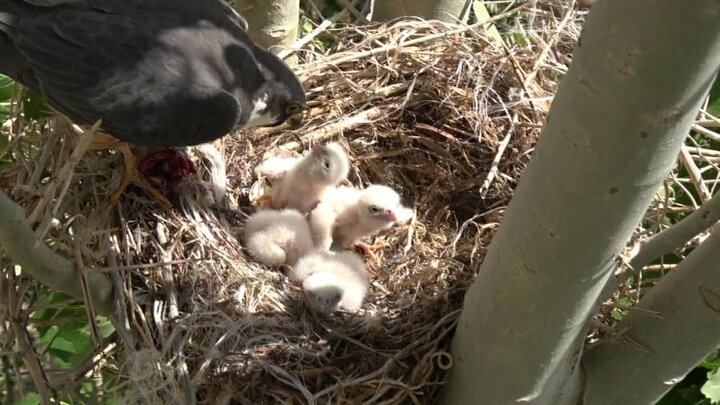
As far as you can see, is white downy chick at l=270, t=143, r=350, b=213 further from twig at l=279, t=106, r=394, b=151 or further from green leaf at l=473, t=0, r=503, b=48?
green leaf at l=473, t=0, r=503, b=48

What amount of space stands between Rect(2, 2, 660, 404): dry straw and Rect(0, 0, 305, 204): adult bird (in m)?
0.12

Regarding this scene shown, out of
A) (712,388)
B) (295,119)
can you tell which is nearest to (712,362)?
(712,388)

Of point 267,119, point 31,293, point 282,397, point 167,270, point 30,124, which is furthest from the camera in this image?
point 267,119

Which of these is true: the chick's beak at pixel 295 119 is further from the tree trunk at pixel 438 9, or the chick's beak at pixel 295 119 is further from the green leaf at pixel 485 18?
the green leaf at pixel 485 18

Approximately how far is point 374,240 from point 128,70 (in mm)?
1130

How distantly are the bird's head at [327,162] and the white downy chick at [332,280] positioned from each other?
0.91 feet

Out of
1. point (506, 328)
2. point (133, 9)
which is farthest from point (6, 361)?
point (506, 328)

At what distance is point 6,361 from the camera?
2.67 m

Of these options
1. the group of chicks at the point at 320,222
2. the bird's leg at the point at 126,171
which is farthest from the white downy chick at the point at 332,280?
the bird's leg at the point at 126,171

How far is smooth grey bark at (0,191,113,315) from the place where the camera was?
5.32 feet

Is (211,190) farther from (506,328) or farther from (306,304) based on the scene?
(506,328)

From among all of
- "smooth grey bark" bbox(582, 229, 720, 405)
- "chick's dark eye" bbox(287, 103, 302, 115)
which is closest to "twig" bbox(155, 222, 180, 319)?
"chick's dark eye" bbox(287, 103, 302, 115)

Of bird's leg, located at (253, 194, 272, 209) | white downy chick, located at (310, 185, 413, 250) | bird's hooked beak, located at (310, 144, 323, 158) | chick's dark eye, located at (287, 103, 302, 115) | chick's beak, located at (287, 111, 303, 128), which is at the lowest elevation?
bird's leg, located at (253, 194, 272, 209)

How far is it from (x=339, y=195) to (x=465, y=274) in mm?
760
